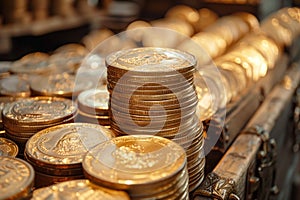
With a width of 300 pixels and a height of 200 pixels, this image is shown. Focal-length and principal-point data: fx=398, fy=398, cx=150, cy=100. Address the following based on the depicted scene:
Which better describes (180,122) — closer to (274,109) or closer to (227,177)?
(227,177)

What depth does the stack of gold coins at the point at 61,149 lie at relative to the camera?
114 cm

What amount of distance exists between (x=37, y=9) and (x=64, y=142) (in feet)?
9.14

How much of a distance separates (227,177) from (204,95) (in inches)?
16.5

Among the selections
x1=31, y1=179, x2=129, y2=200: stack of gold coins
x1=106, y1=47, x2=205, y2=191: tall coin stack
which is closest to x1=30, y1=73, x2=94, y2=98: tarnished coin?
x1=106, y1=47, x2=205, y2=191: tall coin stack

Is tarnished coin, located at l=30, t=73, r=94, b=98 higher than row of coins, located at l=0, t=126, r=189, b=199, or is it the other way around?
row of coins, located at l=0, t=126, r=189, b=199

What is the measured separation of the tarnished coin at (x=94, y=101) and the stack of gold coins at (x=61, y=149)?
0.16 metres

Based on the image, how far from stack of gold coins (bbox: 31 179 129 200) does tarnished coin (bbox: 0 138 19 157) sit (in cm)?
33

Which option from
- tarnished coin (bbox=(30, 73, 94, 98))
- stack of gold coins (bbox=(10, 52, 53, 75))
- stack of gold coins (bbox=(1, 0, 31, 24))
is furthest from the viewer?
stack of gold coins (bbox=(1, 0, 31, 24))

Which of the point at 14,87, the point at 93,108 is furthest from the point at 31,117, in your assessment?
the point at 14,87

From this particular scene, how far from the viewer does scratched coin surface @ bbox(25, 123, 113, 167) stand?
3.81 ft

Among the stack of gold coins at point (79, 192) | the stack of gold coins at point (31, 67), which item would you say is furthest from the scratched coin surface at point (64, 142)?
the stack of gold coins at point (31, 67)

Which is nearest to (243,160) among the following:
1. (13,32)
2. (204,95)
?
(204,95)

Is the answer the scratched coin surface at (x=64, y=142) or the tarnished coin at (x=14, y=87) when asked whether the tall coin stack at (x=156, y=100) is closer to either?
the scratched coin surface at (x=64, y=142)

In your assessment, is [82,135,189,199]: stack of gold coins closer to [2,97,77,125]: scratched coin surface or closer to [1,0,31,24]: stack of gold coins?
[2,97,77,125]: scratched coin surface
